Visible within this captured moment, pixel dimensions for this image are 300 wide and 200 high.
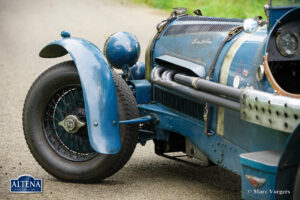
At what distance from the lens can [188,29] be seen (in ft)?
15.5

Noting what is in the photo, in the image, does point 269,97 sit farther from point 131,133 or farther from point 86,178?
point 86,178

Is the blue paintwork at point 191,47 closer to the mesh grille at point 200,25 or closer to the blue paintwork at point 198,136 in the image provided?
the mesh grille at point 200,25

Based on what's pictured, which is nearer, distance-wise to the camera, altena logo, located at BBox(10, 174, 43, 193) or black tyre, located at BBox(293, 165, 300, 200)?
black tyre, located at BBox(293, 165, 300, 200)

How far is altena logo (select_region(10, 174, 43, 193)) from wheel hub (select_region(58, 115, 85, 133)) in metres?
0.47

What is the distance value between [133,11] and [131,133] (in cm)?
1197

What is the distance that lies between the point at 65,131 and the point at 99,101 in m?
0.63

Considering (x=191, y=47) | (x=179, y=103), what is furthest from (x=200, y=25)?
(x=179, y=103)

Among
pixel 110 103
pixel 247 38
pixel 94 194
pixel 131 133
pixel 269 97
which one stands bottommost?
pixel 94 194

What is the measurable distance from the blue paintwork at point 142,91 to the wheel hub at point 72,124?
2.22 feet

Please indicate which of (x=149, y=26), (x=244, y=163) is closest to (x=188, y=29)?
(x=244, y=163)

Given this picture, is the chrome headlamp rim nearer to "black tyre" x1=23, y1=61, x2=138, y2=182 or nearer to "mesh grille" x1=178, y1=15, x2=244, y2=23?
"mesh grille" x1=178, y1=15, x2=244, y2=23

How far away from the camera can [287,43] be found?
138 inches

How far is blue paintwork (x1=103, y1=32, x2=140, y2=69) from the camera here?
16.1 ft

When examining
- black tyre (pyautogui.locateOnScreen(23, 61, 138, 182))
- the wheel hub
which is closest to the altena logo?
Result: black tyre (pyautogui.locateOnScreen(23, 61, 138, 182))
